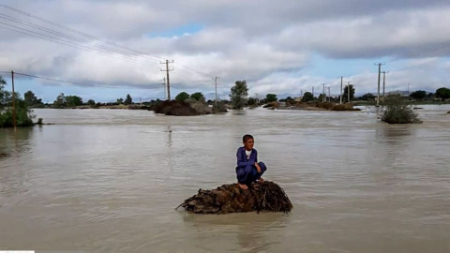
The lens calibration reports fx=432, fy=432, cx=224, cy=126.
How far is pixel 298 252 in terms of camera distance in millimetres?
5359

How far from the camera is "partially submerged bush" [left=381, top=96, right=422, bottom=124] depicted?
33719mm

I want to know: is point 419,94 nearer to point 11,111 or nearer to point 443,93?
point 443,93

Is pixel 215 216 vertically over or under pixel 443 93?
under

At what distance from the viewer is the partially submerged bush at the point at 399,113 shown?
33719mm

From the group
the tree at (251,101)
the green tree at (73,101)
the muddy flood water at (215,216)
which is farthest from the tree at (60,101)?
the muddy flood water at (215,216)

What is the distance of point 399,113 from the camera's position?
34.0 meters

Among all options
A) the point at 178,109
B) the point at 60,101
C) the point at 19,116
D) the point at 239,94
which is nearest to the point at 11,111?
the point at 19,116

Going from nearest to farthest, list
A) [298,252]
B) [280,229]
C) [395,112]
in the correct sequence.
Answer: [298,252] → [280,229] → [395,112]

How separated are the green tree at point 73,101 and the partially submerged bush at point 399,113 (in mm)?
122352

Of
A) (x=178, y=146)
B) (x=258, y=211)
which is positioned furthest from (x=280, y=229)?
(x=178, y=146)

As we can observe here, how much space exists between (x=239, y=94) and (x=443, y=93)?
69926 mm

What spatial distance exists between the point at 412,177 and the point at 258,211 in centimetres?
519

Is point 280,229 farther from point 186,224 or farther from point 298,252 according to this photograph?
point 186,224

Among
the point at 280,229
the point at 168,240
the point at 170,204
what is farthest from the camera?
the point at 170,204
